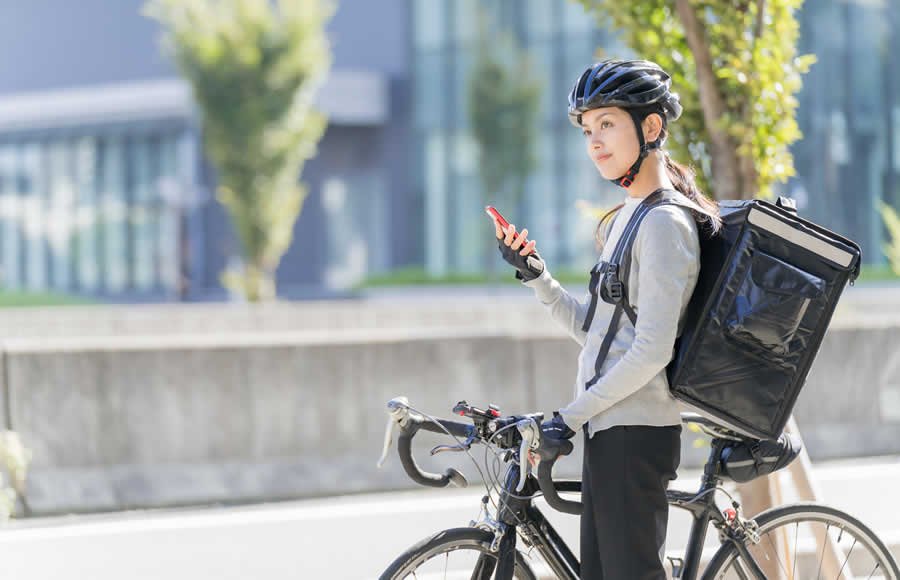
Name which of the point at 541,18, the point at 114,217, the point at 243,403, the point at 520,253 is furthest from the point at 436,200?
the point at 520,253

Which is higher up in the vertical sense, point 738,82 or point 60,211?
point 738,82

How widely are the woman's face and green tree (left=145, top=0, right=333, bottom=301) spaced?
25316 mm

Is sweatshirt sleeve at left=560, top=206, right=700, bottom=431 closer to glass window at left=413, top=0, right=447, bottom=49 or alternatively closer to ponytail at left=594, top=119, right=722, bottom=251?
ponytail at left=594, top=119, right=722, bottom=251

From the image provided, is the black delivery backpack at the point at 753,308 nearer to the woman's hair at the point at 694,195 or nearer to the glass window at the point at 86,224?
the woman's hair at the point at 694,195

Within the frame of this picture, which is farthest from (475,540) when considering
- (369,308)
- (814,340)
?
(369,308)

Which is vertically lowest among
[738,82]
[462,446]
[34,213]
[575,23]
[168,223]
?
[168,223]

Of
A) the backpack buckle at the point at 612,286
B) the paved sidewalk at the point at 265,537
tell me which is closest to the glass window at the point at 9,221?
the paved sidewalk at the point at 265,537

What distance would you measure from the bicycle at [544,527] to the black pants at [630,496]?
0.14 m

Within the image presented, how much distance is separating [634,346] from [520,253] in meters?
0.54

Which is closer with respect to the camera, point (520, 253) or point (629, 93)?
point (629, 93)

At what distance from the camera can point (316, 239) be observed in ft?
146

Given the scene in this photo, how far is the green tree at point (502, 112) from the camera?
115ft

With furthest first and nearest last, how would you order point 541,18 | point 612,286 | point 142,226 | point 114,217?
point 114,217 → point 142,226 → point 541,18 → point 612,286

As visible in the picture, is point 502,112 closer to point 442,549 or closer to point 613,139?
point 613,139
